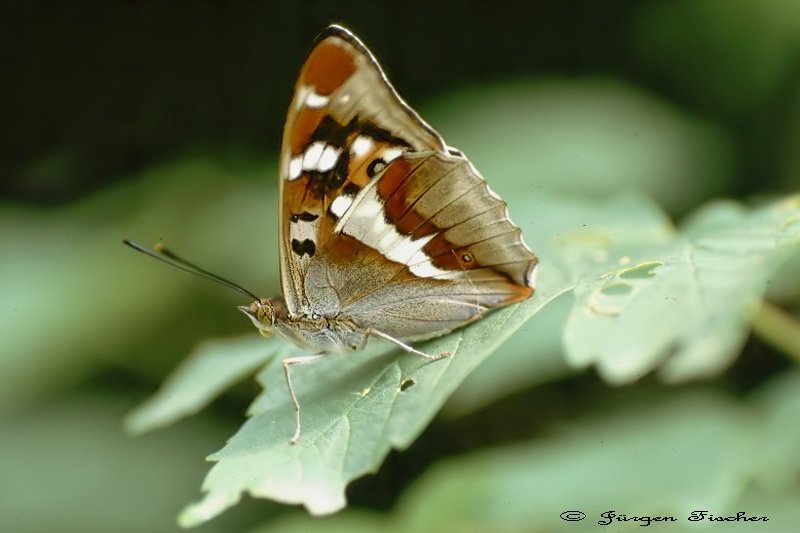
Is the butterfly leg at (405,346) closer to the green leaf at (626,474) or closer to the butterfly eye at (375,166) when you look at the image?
the butterfly eye at (375,166)

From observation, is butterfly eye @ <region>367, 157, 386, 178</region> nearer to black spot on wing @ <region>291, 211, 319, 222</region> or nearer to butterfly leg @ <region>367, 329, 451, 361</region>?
black spot on wing @ <region>291, 211, 319, 222</region>

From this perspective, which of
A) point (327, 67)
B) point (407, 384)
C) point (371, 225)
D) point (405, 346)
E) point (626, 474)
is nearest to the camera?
point (407, 384)

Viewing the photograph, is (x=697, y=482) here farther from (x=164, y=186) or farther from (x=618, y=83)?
(x=164, y=186)

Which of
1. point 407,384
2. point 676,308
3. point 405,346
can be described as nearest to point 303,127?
point 405,346

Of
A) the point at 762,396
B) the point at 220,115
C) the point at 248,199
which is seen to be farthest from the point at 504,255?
the point at 220,115

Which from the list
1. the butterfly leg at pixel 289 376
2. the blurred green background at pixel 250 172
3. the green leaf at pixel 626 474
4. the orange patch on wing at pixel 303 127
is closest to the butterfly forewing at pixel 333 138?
the orange patch on wing at pixel 303 127

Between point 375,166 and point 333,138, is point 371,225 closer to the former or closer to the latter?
point 375,166
